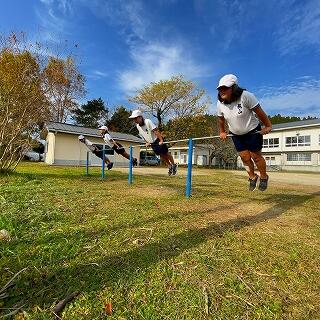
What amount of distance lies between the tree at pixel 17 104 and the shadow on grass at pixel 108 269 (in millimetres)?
7529

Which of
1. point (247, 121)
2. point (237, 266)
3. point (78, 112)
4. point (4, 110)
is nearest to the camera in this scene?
point (237, 266)

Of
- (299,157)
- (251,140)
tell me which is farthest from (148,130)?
(299,157)

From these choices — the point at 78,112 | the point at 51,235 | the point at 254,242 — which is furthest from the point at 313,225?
the point at 78,112

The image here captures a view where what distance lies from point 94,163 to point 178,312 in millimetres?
26271

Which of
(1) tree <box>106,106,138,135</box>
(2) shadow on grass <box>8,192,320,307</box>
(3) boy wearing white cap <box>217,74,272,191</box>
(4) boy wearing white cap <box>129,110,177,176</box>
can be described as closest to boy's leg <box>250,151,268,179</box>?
(3) boy wearing white cap <box>217,74,272,191</box>

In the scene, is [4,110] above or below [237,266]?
above

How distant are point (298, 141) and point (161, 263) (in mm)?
46772

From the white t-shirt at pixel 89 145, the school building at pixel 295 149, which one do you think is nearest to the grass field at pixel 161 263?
the white t-shirt at pixel 89 145

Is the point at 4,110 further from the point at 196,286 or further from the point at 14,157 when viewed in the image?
the point at 196,286

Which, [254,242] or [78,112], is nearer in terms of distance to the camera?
[254,242]

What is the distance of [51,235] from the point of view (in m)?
2.82

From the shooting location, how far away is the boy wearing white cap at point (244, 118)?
4.09 metres

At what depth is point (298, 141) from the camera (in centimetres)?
4394

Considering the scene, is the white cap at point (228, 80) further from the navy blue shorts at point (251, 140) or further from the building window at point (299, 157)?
the building window at point (299, 157)
